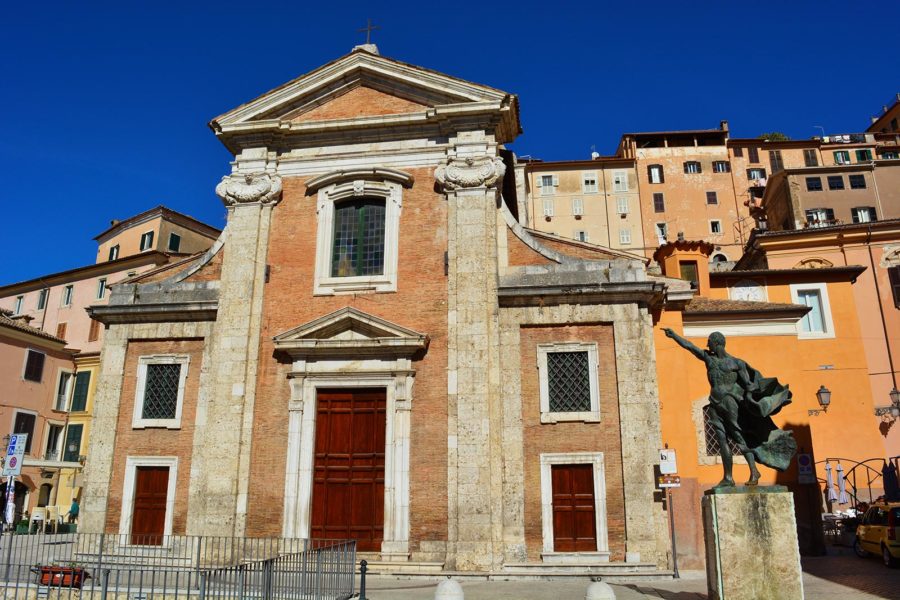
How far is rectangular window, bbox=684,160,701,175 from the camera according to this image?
50.1 m

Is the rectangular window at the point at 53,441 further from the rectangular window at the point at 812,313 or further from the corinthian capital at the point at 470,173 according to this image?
the rectangular window at the point at 812,313

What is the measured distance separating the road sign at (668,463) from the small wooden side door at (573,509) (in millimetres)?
1444

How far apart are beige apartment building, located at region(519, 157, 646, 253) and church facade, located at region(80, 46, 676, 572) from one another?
31.6m

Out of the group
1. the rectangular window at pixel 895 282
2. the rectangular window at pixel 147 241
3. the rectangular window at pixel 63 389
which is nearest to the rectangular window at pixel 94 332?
the rectangular window at pixel 63 389

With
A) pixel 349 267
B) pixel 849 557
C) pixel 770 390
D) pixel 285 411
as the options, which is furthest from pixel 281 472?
pixel 849 557

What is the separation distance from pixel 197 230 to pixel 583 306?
32.2m

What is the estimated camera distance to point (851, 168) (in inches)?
1569

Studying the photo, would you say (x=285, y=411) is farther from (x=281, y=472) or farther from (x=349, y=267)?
(x=349, y=267)

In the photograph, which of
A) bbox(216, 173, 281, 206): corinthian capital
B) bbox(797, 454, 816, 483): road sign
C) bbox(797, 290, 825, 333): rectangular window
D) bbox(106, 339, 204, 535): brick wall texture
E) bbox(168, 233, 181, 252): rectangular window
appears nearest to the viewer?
bbox(106, 339, 204, 535): brick wall texture

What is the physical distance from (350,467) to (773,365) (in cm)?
1162

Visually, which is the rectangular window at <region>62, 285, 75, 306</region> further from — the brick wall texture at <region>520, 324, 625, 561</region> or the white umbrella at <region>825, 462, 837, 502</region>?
the white umbrella at <region>825, 462, 837, 502</region>

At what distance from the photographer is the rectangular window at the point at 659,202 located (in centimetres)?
4909

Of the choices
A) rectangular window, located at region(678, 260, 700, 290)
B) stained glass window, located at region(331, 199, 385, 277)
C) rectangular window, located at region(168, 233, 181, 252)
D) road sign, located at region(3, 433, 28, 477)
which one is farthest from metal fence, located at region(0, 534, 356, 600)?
rectangular window, located at region(168, 233, 181, 252)

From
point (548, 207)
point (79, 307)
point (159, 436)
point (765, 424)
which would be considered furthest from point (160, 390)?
point (548, 207)
